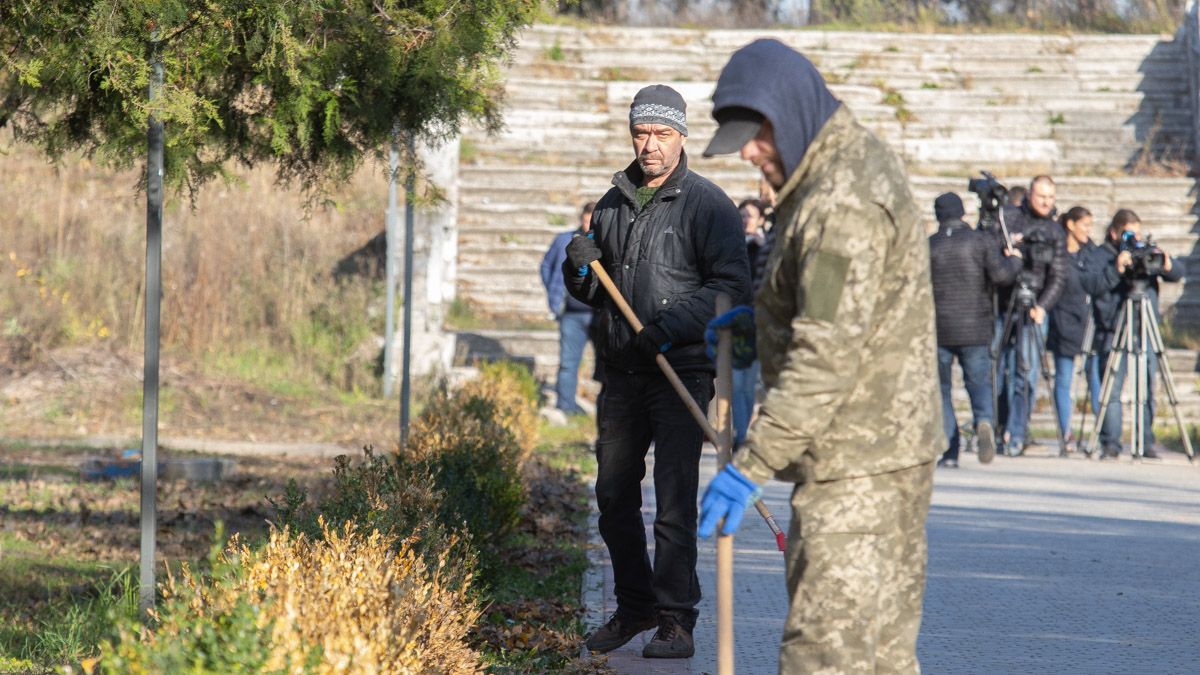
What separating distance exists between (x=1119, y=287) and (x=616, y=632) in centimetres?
900

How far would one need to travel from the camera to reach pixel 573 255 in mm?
5867

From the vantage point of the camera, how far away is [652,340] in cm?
573

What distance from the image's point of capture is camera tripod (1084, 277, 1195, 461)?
13.2 metres

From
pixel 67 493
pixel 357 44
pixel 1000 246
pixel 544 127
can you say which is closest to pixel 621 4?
pixel 544 127

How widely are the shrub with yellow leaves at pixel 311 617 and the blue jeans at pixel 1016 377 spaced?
9541mm

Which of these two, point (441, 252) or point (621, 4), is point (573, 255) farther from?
point (621, 4)

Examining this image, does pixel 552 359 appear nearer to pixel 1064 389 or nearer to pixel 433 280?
pixel 433 280

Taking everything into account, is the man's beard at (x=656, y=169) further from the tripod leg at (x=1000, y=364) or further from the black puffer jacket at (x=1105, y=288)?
the black puffer jacket at (x=1105, y=288)

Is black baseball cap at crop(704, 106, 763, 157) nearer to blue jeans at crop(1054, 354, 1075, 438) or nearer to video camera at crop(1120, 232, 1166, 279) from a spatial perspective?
video camera at crop(1120, 232, 1166, 279)

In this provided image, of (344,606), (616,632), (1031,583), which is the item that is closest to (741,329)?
(344,606)

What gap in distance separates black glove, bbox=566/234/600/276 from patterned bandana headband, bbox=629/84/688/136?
491 millimetres

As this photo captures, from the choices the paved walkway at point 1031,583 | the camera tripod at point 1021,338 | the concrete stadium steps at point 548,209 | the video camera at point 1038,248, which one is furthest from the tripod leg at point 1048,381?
the concrete stadium steps at point 548,209

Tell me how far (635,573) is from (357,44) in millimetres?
2344

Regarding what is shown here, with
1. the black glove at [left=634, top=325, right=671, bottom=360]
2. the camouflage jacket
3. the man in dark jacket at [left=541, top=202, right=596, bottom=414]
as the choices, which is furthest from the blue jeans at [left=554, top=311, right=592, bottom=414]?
the camouflage jacket
